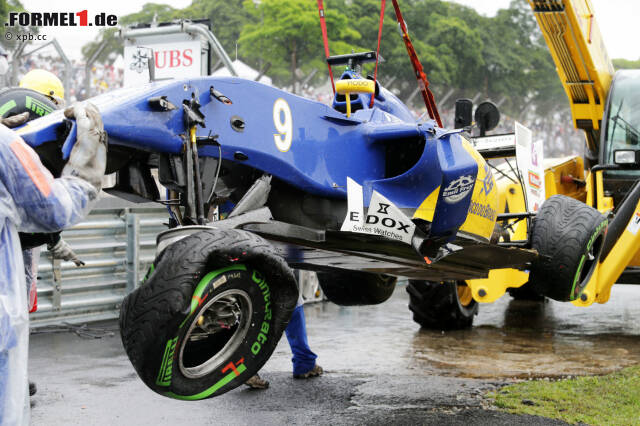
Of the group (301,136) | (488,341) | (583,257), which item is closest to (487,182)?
(583,257)

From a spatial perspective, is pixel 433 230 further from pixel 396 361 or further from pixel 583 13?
pixel 583 13

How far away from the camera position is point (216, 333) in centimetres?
369

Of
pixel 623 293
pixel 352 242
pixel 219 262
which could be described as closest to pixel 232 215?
pixel 219 262

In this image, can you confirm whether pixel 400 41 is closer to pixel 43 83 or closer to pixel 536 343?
pixel 536 343

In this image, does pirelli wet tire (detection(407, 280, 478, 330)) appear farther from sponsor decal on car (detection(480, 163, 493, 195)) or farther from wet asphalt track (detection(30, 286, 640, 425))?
sponsor decal on car (detection(480, 163, 493, 195))

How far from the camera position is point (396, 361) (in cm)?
760

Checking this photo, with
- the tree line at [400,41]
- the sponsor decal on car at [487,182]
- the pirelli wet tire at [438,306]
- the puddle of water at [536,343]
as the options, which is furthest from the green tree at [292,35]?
the sponsor decal on car at [487,182]

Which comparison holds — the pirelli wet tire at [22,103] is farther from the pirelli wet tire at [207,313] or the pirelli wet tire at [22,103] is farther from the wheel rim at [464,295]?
the wheel rim at [464,295]

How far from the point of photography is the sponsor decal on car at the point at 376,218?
453 centimetres

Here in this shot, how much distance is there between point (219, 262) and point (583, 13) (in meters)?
7.01

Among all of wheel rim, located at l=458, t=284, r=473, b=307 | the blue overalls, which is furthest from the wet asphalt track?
the blue overalls

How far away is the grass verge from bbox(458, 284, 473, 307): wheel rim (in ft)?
9.69

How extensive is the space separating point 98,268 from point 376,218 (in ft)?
18.8

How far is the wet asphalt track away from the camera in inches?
220
